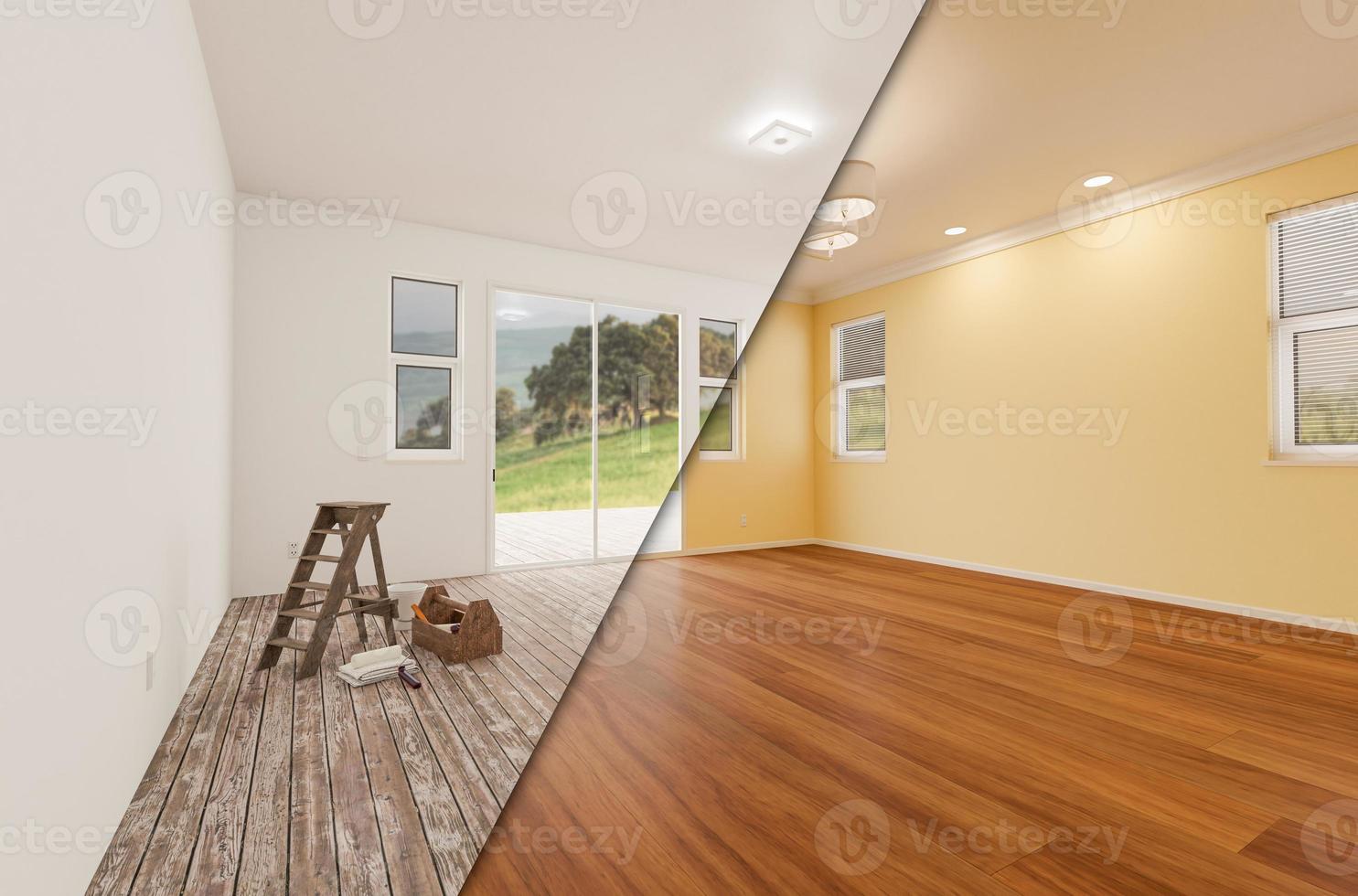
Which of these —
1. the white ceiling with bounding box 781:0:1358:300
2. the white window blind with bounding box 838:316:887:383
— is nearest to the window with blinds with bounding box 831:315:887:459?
the white window blind with bounding box 838:316:887:383

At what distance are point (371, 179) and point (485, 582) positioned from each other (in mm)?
2082

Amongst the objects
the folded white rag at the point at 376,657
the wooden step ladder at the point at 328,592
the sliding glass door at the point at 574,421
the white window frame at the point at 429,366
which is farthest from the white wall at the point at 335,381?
the folded white rag at the point at 376,657

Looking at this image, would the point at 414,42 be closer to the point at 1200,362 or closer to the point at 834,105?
the point at 834,105

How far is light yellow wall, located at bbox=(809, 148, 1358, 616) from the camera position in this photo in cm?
252

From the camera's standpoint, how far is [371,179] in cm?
288

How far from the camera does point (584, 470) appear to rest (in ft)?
6.18

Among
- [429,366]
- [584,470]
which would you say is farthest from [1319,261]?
[429,366]

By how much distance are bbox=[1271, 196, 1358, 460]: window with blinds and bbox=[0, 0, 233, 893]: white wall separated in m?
3.78

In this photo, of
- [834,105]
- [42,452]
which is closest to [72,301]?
[42,452]

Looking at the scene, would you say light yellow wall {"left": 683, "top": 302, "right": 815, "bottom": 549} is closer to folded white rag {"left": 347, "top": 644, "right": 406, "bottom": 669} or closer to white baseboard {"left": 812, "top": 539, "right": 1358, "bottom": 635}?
folded white rag {"left": 347, "top": 644, "right": 406, "bottom": 669}

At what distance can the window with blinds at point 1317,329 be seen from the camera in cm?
241

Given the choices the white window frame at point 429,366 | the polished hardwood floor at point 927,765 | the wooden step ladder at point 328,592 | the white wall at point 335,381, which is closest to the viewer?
the polished hardwood floor at point 927,765

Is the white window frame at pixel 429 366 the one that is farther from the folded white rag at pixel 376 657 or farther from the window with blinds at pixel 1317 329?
the window with blinds at pixel 1317 329

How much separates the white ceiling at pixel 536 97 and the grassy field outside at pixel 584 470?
85 centimetres
